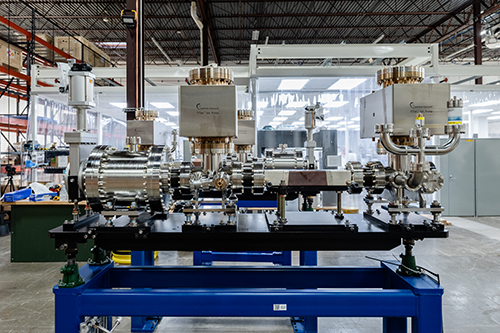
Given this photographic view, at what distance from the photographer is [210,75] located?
4.08 feet

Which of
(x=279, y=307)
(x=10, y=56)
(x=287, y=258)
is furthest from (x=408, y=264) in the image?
(x=10, y=56)

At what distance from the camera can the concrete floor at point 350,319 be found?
7.16 feet

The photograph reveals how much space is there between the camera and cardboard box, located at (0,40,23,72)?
5367mm

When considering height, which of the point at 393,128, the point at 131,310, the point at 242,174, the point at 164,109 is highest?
the point at 164,109

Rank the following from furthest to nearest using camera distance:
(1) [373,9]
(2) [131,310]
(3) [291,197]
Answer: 1. (1) [373,9]
2. (3) [291,197]
3. (2) [131,310]

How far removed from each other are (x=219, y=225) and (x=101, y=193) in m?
0.45

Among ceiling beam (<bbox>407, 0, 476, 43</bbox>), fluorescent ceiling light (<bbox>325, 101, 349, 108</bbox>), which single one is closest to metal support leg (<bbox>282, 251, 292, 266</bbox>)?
fluorescent ceiling light (<bbox>325, 101, 349, 108</bbox>)

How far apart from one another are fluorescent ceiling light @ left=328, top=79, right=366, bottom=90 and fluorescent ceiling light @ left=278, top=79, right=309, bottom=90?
493mm

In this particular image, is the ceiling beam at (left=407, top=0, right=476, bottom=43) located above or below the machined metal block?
above

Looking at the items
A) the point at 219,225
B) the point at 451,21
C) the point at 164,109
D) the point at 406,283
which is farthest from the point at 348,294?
the point at 451,21

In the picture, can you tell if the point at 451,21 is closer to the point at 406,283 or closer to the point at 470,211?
the point at 470,211

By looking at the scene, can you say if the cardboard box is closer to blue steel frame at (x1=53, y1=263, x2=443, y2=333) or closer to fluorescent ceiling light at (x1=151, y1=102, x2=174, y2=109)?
fluorescent ceiling light at (x1=151, y1=102, x2=174, y2=109)

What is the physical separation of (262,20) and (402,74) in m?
7.30

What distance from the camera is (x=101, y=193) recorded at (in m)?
1.19
